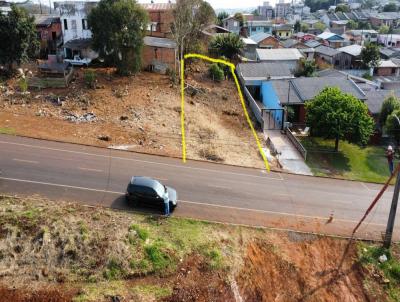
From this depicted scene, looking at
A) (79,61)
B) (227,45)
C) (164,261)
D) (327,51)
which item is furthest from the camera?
(327,51)

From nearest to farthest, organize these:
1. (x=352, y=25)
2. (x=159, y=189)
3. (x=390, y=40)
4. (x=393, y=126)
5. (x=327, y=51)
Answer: (x=159, y=189), (x=393, y=126), (x=327, y=51), (x=390, y=40), (x=352, y=25)

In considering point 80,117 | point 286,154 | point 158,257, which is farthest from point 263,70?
point 158,257

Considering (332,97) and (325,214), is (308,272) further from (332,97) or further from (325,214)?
(332,97)

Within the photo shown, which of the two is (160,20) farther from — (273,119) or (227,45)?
(273,119)

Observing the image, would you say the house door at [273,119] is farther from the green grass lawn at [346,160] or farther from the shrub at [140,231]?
the shrub at [140,231]

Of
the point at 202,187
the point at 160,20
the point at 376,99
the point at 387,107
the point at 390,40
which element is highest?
the point at 160,20

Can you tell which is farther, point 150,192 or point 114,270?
point 150,192

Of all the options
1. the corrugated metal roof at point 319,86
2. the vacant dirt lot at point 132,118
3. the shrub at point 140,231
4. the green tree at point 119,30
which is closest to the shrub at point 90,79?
the vacant dirt lot at point 132,118

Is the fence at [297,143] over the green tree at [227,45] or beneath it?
beneath
